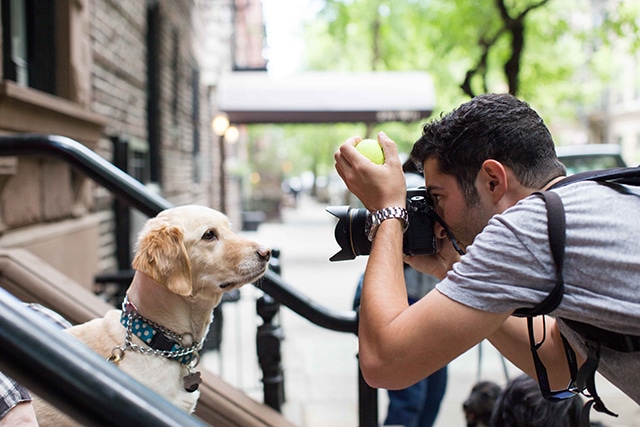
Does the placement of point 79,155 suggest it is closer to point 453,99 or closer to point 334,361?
point 334,361

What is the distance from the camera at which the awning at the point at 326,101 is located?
45.8 ft

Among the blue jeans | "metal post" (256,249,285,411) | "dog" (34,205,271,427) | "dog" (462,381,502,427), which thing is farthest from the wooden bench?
the blue jeans

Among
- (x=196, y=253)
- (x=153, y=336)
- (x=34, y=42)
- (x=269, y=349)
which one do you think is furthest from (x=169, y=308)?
(x=34, y=42)

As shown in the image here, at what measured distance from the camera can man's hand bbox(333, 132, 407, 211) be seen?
168 centimetres

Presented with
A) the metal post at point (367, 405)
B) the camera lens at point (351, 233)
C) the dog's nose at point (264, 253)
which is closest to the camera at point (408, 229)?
the camera lens at point (351, 233)

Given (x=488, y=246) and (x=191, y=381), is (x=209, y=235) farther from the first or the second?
(x=488, y=246)

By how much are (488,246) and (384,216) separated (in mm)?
327

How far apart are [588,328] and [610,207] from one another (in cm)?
30

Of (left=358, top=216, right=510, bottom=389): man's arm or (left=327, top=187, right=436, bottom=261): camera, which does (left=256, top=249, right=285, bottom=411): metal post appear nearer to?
(left=327, top=187, right=436, bottom=261): camera

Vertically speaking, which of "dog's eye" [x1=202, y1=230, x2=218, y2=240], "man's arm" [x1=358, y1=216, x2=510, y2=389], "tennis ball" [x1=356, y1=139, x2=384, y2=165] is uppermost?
"tennis ball" [x1=356, y1=139, x2=384, y2=165]

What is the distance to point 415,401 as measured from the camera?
420cm

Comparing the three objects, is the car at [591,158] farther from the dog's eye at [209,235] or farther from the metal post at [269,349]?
the dog's eye at [209,235]

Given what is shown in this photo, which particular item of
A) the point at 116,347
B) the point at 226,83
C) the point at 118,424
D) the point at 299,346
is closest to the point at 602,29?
the point at 226,83

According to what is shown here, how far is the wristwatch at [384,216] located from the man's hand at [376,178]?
0.04ft
